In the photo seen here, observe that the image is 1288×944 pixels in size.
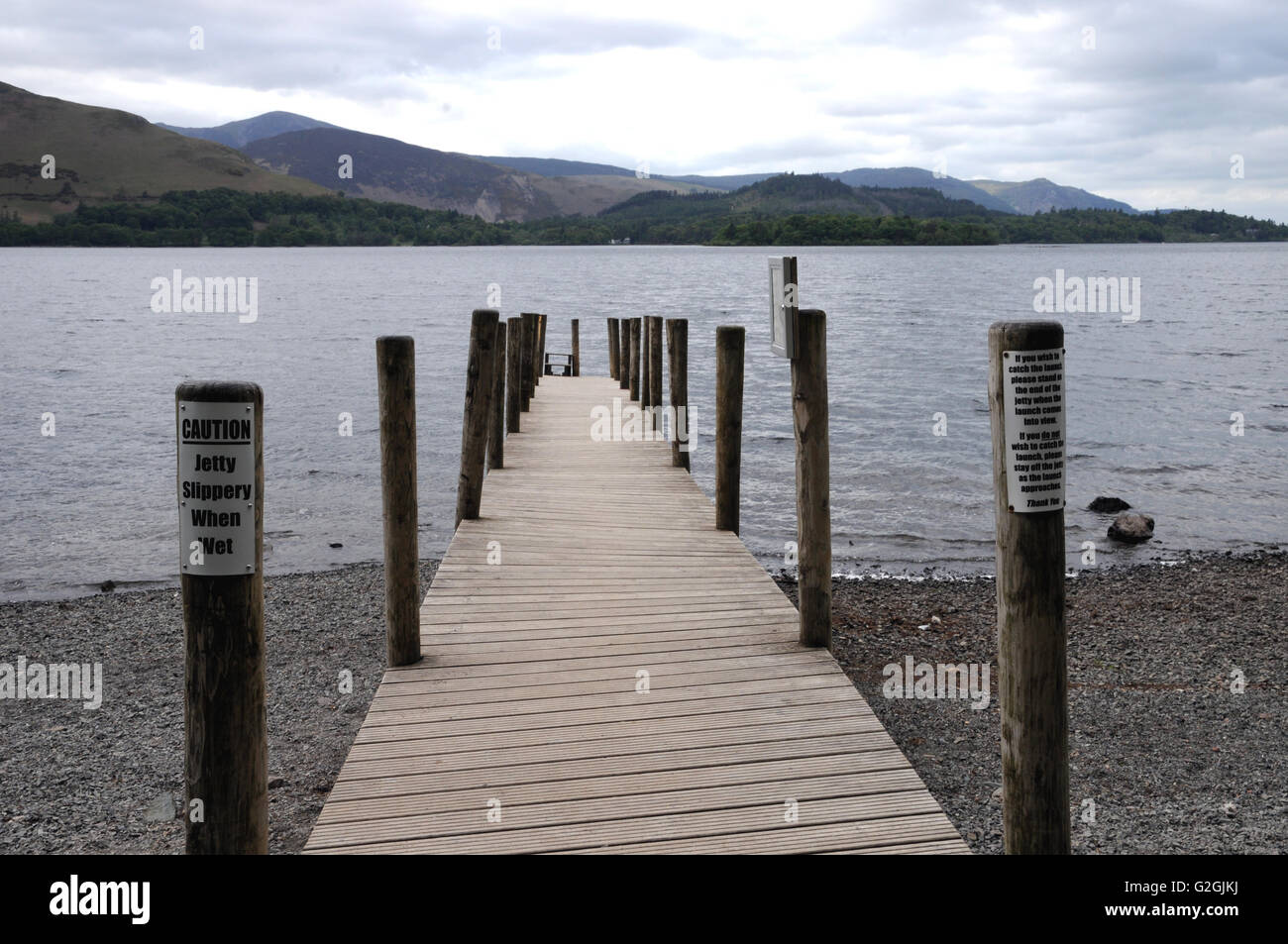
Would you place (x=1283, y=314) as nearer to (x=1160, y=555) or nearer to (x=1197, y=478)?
(x=1197, y=478)

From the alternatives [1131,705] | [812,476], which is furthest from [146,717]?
[1131,705]

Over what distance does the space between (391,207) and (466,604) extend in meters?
174

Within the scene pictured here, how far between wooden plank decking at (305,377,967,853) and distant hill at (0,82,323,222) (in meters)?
175

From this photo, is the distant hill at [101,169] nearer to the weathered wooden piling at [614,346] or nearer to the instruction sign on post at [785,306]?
the weathered wooden piling at [614,346]

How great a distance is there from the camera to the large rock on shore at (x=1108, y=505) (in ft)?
53.9

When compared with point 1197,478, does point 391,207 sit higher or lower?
higher

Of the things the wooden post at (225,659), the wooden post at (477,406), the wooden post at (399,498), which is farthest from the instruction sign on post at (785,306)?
the wooden post at (225,659)

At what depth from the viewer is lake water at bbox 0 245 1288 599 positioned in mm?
15023

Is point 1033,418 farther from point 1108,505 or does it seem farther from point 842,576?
point 1108,505

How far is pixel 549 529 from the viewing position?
8164mm

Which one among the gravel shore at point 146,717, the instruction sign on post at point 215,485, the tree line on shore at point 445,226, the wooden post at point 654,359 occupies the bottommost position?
the gravel shore at point 146,717

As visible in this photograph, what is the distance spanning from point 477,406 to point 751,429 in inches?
662

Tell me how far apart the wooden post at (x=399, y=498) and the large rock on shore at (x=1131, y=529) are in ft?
39.3
